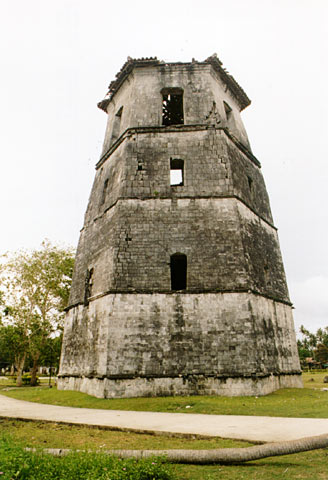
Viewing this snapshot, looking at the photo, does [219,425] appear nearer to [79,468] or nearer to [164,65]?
[79,468]

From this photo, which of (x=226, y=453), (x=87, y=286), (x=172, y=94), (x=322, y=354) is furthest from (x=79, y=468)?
(x=322, y=354)

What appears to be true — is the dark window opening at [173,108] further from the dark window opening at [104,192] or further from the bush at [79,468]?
the bush at [79,468]

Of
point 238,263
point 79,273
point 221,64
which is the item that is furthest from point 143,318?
point 221,64

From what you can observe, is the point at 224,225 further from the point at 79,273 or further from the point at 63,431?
the point at 63,431

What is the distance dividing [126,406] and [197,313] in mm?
3581

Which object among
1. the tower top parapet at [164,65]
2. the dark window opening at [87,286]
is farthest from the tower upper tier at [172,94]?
the dark window opening at [87,286]

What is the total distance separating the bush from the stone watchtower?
7040 millimetres

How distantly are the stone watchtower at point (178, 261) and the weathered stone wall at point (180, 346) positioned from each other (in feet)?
0.10

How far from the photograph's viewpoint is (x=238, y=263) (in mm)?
11906

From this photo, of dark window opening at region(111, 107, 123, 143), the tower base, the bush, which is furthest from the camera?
dark window opening at region(111, 107, 123, 143)

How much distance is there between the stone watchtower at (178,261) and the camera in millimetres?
10719

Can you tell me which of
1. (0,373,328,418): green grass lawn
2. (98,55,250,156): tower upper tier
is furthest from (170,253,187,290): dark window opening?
(98,55,250,156): tower upper tier

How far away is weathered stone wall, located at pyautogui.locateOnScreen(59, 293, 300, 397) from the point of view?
10.4 metres

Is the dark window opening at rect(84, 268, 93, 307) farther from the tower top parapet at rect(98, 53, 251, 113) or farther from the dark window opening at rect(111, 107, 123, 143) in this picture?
the tower top parapet at rect(98, 53, 251, 113)
